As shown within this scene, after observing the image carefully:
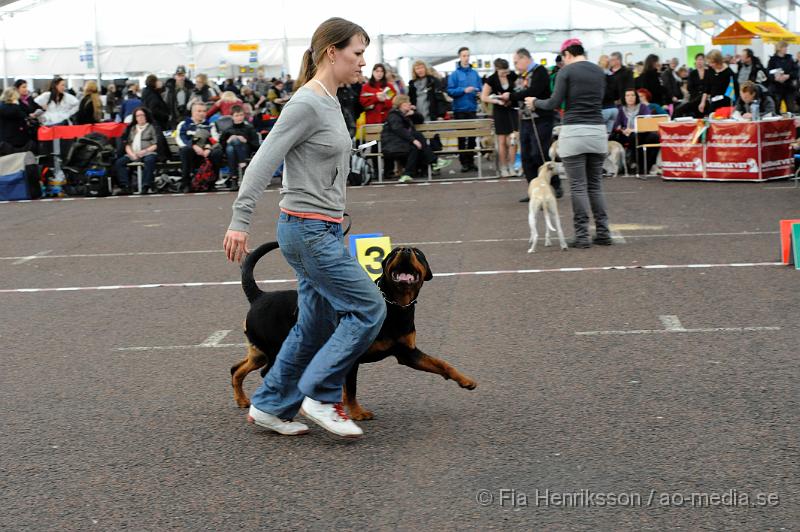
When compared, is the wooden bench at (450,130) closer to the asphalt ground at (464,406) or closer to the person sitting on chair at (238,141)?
the person sitting on chair at (238,141)

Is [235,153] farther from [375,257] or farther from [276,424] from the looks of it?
[276,424]

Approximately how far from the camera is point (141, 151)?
2023 centimetres

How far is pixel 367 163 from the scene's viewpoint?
2000cm

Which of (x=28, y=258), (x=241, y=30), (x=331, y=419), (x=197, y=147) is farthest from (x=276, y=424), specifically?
(x=241, y=30)

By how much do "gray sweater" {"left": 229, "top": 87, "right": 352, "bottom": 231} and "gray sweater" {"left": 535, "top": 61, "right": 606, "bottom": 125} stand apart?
639cm

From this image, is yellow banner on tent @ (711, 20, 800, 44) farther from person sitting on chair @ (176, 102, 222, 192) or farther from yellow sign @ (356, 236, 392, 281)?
yellow sign @ (356, 236, 392, 281)

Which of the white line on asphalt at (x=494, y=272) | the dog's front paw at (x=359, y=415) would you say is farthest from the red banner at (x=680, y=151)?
the dog's front paw at (x=359, y=415)

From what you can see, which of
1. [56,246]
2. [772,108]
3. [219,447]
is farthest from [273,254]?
[772,108]

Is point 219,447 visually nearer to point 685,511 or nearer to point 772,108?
point 685,511

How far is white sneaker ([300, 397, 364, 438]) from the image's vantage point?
504 centimetres

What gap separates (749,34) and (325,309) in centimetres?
1796

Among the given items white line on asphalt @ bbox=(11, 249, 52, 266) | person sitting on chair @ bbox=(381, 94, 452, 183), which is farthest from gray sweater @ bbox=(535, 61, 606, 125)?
person sitting on chair @ bbox=(381, 94, 452, 183)

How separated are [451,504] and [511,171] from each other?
16048mm

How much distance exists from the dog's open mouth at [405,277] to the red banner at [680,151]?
13365 millimetres
